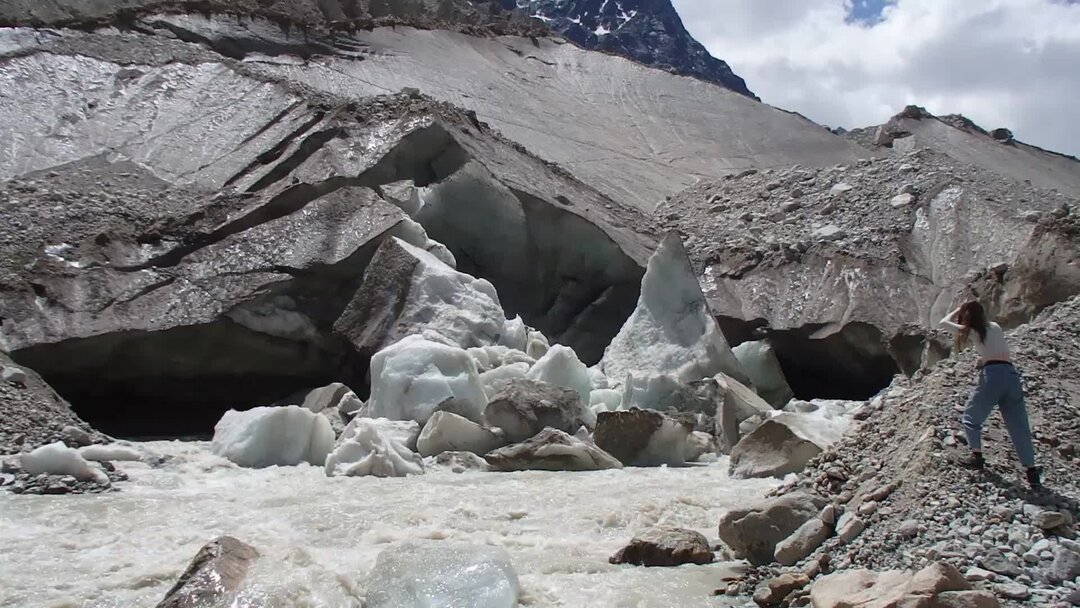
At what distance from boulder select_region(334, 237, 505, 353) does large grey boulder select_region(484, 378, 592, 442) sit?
157cm

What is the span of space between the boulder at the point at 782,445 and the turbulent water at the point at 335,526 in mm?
179

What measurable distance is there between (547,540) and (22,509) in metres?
2.82

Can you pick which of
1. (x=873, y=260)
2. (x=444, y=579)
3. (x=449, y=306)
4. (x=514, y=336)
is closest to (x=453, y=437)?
(x=449, y=306)

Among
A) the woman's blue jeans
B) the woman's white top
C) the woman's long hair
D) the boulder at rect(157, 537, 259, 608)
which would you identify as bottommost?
the boulder at rect(157, 537, 259, 608)

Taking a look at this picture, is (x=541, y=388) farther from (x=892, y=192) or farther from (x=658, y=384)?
(x=892, y=192)

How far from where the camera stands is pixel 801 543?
4469mm

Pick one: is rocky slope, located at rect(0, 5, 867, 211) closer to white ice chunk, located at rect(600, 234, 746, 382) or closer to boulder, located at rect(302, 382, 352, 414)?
boulder, located at rect(302, 382, 352, 414)

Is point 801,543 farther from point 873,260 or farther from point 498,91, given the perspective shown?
point 498,91

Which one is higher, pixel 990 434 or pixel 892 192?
pixel 892 192

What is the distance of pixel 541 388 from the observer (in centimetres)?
805

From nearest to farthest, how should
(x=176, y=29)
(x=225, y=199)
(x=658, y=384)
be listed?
(x=658, y=384) < (x=225, y=199) < (x=176, y=29)

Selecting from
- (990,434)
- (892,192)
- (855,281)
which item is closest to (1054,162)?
(892,192)

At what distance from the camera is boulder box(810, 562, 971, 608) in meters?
3.50

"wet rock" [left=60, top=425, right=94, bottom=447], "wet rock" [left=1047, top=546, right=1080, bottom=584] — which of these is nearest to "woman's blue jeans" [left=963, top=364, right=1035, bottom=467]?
"wet rock" [left=1047, top=546, right=1080, bottom=584]
